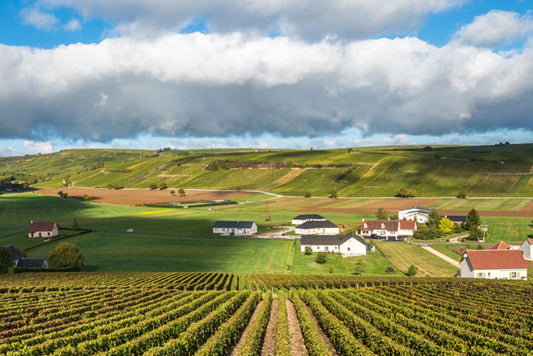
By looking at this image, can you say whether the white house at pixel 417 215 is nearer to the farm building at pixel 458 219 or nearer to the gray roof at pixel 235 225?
the farm building at pixel 458 219

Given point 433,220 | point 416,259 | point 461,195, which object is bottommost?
point 416,259

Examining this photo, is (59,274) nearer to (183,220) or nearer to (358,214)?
(183,220)

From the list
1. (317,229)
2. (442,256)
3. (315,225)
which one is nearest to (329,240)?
(317,229)

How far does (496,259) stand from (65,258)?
82.6 metres

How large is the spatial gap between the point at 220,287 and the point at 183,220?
78.6 m

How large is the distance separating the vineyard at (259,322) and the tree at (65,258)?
76.1 ft

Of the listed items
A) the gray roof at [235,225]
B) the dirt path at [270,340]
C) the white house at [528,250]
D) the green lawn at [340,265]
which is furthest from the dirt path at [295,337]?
the gray roof at [235,225]

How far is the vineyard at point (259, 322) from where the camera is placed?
912 inches

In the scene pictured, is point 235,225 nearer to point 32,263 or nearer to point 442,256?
point 32,263

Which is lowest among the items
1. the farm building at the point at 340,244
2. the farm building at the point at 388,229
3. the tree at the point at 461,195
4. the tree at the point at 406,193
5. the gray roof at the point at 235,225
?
the farm building at the point at 340,244

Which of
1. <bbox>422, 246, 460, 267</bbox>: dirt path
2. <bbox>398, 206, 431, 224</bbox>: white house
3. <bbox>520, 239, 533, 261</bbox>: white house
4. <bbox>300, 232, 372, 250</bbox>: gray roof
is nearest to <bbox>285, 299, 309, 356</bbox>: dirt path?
<bbox>422, 246, 460, 267</bbox>: dirt path

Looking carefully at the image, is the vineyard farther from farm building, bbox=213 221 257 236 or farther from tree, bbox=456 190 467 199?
tree, bbox=456 190 467 199

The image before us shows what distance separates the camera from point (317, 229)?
350 ft

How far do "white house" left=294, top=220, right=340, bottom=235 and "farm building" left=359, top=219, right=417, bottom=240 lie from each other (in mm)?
8762
